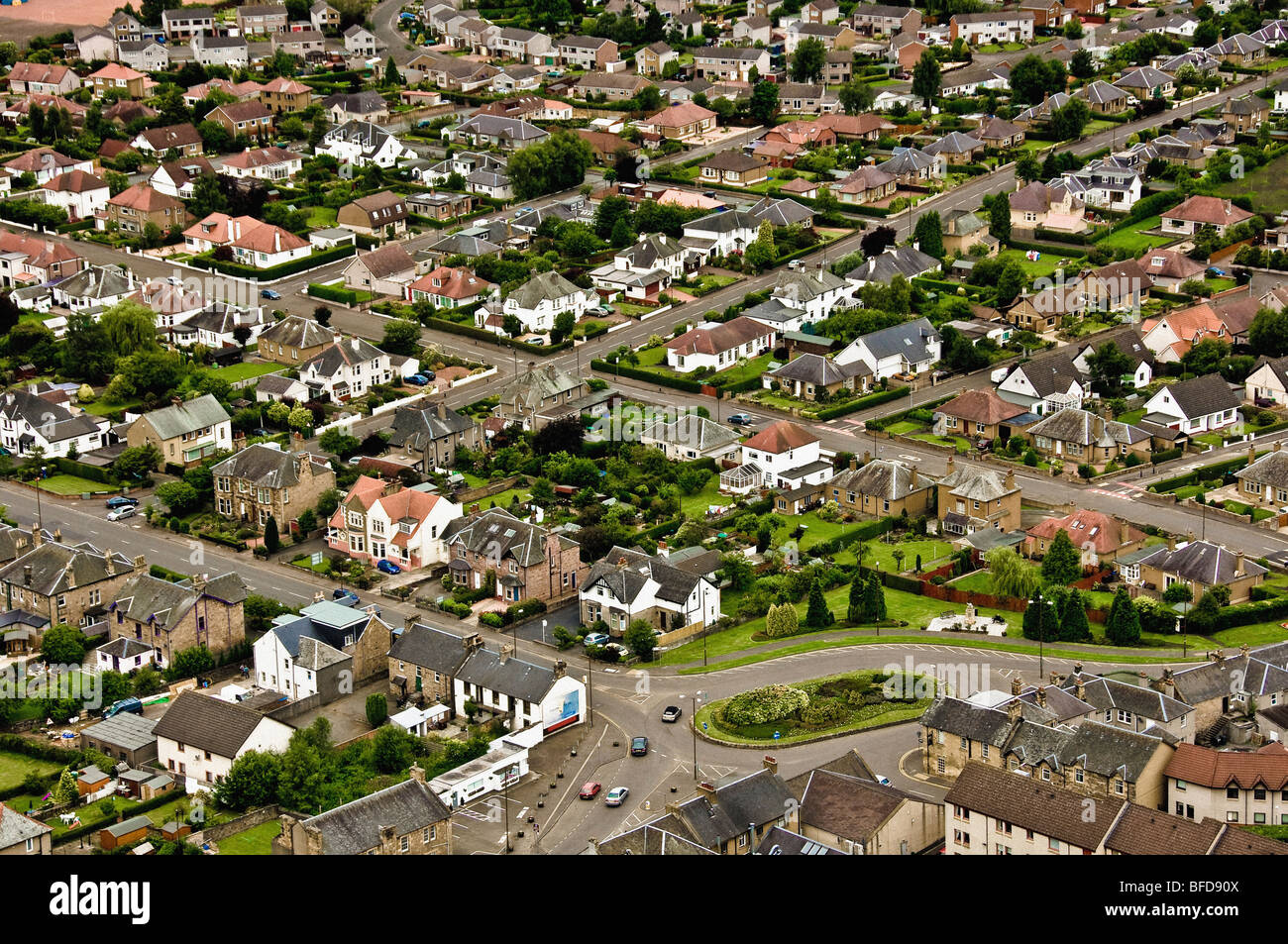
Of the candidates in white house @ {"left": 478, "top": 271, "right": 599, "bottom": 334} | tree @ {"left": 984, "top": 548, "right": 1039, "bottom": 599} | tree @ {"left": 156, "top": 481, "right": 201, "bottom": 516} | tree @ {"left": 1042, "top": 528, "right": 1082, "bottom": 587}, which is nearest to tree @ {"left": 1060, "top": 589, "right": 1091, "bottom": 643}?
tree @ {"left": 984, "top": 548, "right": 1039, "bottom": 599}

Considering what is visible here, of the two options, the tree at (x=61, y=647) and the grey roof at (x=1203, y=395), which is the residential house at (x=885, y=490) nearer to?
the grey roof at (x=1203, y=395)

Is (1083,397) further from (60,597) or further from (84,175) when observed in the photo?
(84,175)

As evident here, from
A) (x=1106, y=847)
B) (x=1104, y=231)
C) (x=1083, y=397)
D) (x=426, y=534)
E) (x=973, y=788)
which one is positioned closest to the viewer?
(x=1106, y=847)

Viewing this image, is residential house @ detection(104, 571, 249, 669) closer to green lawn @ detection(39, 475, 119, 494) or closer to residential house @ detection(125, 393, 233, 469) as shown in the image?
green lawn @ detection(39, 475, 119, 494)

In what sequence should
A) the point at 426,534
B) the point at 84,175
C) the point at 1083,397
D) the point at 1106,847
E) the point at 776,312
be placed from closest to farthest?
the point at 1106,847, the point at 426,534, the point at 1083,397, the point at 776,312, the point at 84,175

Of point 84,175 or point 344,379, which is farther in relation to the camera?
point 84,175

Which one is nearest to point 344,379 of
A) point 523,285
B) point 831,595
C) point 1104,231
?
point 523,285
